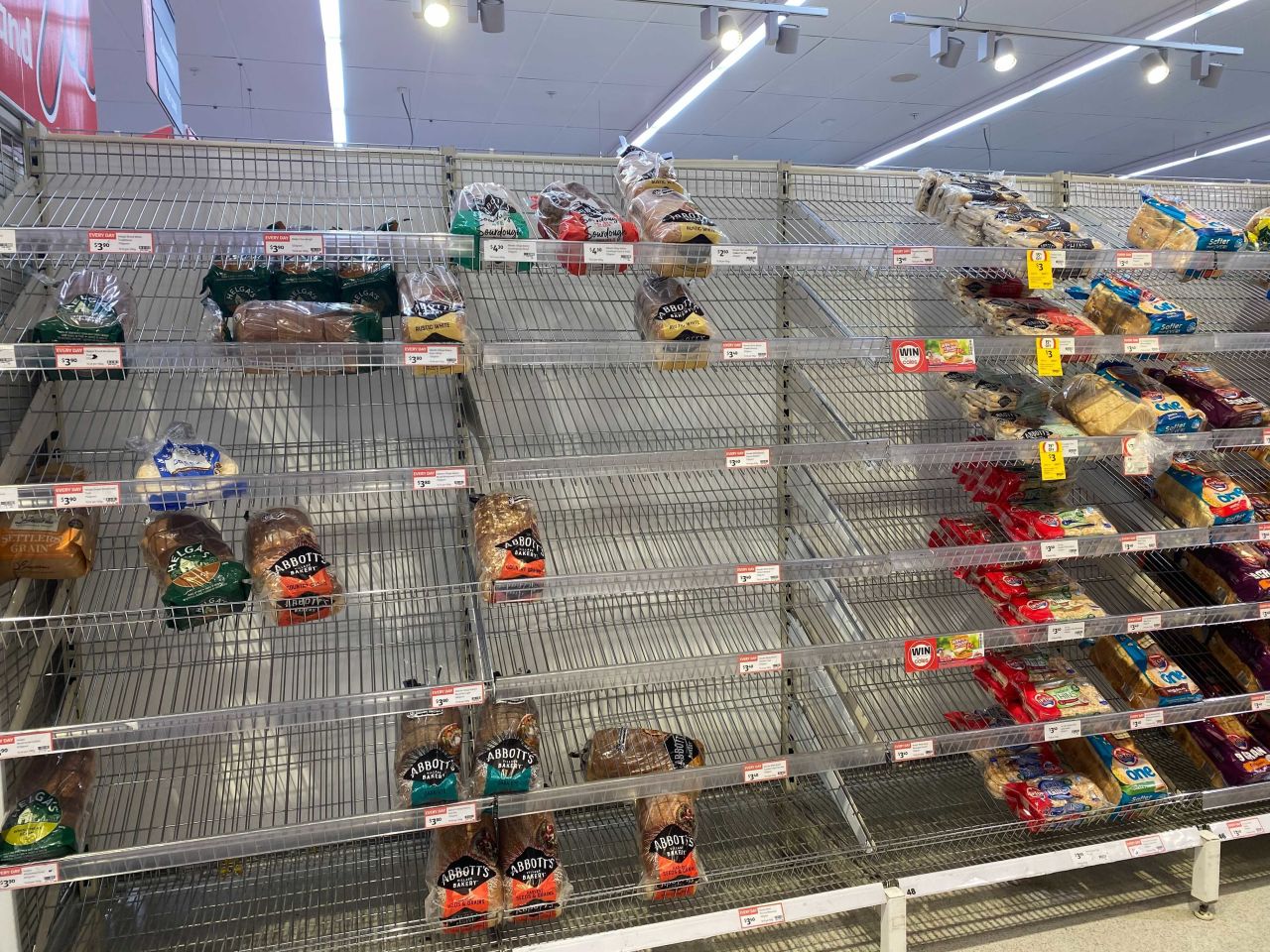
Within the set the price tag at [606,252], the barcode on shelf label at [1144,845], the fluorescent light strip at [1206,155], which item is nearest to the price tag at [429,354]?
the price tag at [606,252]

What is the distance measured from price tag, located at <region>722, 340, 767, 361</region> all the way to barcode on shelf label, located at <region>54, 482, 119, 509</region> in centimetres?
137

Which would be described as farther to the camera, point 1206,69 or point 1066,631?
point 1206,69

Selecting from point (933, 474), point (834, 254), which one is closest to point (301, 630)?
point (834, 254)

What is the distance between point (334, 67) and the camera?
6684 mm

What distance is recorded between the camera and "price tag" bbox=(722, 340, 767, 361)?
6.75ft

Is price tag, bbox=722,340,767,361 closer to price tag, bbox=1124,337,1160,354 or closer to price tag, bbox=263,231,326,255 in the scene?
price tag, bbox=263,231,326,255

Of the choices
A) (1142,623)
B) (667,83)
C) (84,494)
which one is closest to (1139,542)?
(1142,623)

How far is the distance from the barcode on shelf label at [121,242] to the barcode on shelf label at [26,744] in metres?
0.98

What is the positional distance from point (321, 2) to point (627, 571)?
16.7 ft

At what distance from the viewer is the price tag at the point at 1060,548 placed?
7.45 feet

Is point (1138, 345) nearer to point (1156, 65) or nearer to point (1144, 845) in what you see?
point (1144, 845)

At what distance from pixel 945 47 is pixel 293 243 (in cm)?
426

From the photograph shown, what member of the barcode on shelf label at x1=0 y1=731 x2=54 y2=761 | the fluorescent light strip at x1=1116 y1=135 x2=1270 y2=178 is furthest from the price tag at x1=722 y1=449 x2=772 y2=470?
the fluorescent light strip at x1=1116 y1=135 x2=1270 y2=178

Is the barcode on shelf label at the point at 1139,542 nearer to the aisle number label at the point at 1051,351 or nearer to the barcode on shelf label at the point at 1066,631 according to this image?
the barcode on shelf label at the point at 1066,631
